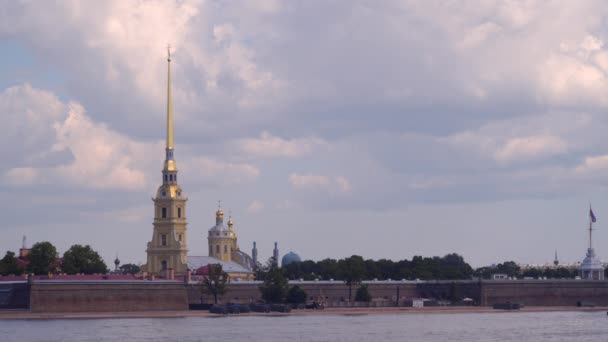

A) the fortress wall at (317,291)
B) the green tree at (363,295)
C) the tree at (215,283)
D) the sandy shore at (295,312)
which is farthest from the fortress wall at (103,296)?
the green tree at (363,295)

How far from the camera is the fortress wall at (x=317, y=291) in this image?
133m

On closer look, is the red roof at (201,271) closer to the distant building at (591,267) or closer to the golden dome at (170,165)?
the golden dome at (170,165)

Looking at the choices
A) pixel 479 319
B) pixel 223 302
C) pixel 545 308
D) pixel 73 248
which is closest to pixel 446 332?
pixel 479 319

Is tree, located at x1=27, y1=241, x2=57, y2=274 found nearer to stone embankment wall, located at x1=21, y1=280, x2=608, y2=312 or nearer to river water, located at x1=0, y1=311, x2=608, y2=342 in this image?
stone embankment wall, located at x1=21, y1=280, x2=608, y2=312

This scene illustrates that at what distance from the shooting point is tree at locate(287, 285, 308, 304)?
13275 cm

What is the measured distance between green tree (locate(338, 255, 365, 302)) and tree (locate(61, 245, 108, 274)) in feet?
84.6

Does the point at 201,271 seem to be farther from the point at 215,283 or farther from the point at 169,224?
the point at 215,283

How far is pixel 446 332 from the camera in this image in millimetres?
93125

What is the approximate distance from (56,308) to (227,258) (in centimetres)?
6278

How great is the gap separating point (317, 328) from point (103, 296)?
96.8 feet

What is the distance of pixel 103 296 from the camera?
394 ft

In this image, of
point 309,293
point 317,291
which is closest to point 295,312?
point 309,293

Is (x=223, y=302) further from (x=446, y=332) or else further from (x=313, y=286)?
(x=446, y=332)

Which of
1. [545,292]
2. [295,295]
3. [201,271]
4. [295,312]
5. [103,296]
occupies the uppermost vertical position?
[201,271]
